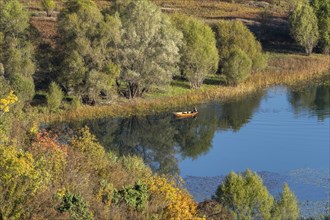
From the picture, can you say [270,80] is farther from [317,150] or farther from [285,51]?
[317,150]

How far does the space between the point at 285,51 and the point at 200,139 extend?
35.9 metres

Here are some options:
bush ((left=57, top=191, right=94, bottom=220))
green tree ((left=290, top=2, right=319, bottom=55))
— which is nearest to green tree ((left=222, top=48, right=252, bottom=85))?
green tree ((left=290, top=2, right=319, bottom=55))

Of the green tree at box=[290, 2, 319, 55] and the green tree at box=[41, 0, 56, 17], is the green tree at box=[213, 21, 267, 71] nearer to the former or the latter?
the green tree at box=[290, 2, 319, 55]

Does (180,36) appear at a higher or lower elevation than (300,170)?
higher

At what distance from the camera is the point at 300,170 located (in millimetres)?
44469

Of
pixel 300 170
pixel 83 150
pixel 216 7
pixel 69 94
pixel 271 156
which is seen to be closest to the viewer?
pixel 83 150

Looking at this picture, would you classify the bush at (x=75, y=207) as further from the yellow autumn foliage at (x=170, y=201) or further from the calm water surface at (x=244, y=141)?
the calm water surface at (x=244, y=141)

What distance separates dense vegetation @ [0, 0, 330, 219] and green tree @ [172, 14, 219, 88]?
0.34 feet

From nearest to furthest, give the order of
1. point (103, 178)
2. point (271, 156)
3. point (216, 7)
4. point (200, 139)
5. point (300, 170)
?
point (103, 178) → point (300, 170) → point (271, 156) → point (200, 139) → point (216, 7)

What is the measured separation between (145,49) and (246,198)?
3293cm

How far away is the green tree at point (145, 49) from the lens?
61594 mm

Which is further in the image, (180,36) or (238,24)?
(238,24)

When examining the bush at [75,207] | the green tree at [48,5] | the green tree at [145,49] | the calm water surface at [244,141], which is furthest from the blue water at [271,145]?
the green tree at [48,5]

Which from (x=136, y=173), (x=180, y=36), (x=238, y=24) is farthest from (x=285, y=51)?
(x=136, y=173)
